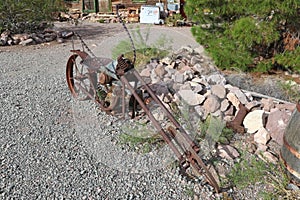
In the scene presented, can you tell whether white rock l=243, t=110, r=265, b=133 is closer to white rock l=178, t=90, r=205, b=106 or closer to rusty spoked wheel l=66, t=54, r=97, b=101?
white rock l=178, t=90, r=205, b=106

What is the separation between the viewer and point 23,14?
22.0 feet

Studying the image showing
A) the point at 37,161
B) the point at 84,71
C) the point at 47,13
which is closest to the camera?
the point at 37,161

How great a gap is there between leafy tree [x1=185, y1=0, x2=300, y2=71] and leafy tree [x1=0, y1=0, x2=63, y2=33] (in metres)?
3.90

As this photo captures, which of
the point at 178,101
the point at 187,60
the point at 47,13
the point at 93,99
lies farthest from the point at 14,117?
the point at 47,13

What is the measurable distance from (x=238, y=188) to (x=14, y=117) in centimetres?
234

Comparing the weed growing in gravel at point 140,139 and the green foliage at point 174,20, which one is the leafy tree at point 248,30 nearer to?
the weed growing in gravel at point 140,139

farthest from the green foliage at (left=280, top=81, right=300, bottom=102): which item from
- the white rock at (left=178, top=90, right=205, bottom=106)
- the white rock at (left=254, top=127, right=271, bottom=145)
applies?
the white rock at (left=178, top=90, right=205, bottom=106)

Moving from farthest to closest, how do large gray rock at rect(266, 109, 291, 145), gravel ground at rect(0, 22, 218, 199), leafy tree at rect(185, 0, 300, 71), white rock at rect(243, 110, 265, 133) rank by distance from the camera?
leafy tree at rect(185, 0, 300, 71) → white rock at rect(243, 110, 265, 133) → large gray rock at rect(266, 109, 291, 145) → gravel ground at rect(0, 22, 218, 199)

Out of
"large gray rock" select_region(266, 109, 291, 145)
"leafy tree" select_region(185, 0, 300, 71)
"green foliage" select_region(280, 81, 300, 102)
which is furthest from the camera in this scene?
"leafy tree" select_region(185, 0, 300, 71)

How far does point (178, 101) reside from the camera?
3268mm

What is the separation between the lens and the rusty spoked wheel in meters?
3.29

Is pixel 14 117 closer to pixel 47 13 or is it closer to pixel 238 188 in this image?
pixel 238 188

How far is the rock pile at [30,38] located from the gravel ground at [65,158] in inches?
106

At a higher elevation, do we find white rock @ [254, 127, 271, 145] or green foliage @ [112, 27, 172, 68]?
green foliage @ [112, 27, 172, 68]
